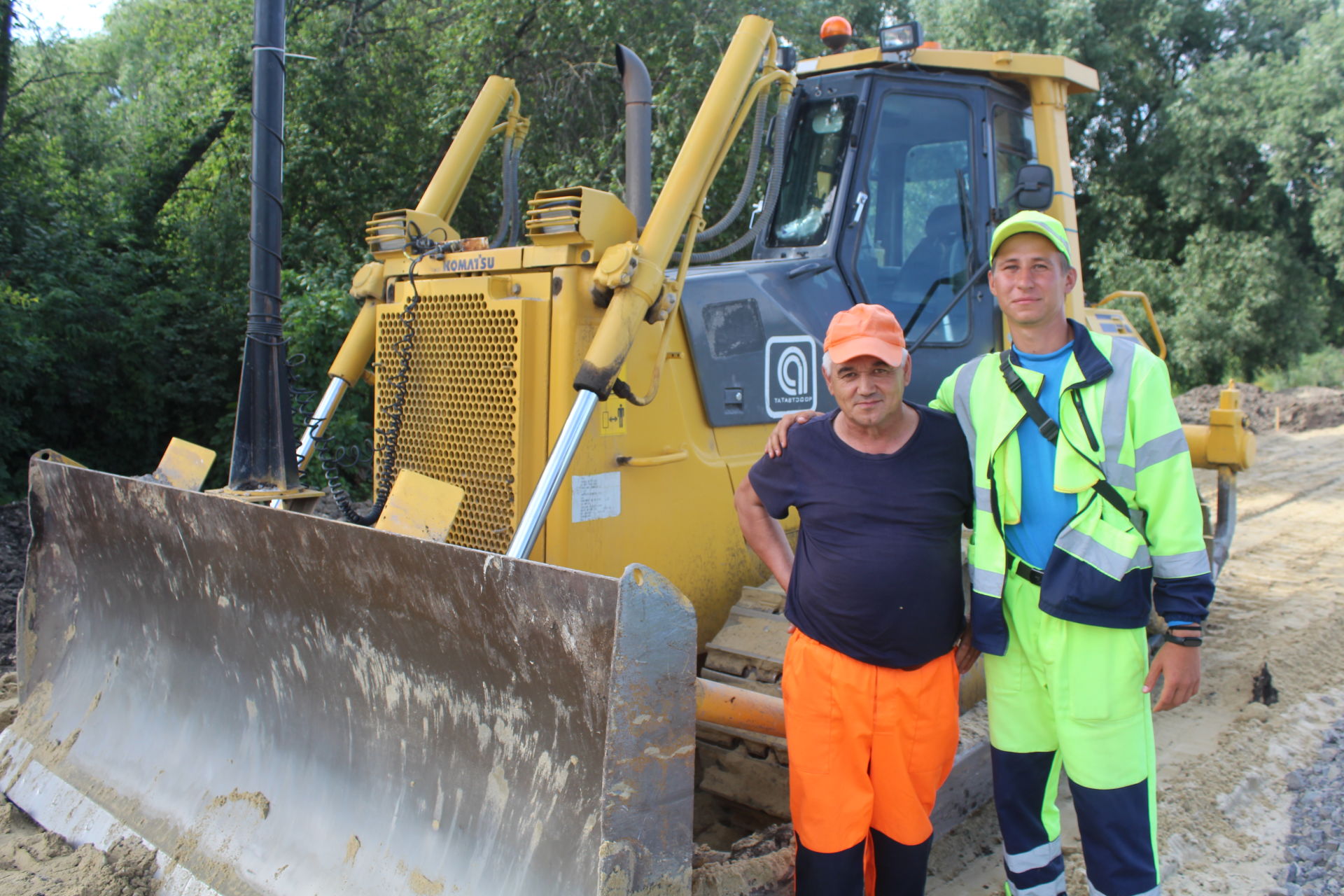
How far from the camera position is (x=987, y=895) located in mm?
3141

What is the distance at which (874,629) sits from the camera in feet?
7.75

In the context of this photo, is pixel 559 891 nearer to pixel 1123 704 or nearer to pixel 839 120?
pixel 1123 704

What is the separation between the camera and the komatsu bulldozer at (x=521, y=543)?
7.43 ft

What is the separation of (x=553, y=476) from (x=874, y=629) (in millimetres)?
956

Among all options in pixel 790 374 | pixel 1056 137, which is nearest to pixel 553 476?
pixel 790 374

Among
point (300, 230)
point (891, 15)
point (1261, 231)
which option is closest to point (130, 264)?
point (300, 230)

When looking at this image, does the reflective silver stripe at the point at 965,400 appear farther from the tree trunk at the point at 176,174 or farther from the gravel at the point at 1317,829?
the tree trunk at the point at 176,174

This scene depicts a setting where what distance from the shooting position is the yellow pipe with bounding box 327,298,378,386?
13.1 feet

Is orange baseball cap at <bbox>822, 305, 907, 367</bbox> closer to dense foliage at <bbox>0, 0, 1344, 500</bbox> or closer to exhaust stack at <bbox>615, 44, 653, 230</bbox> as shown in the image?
exhaust stack at <bbox>615, 44, 653, 230</bbox>

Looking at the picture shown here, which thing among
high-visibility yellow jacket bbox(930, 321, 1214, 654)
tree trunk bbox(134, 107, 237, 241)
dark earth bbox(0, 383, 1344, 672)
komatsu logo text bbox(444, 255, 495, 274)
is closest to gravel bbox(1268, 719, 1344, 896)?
high-visibility yellow jacket bbox(930, 321, 1214, 654)

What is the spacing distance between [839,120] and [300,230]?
7975 mm

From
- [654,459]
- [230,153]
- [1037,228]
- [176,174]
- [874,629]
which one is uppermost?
[230,153]

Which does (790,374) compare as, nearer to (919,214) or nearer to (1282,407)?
(919,214)

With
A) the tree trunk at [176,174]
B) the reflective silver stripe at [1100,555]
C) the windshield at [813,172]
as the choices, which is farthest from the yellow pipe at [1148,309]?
the tree trunk at [176,174]
